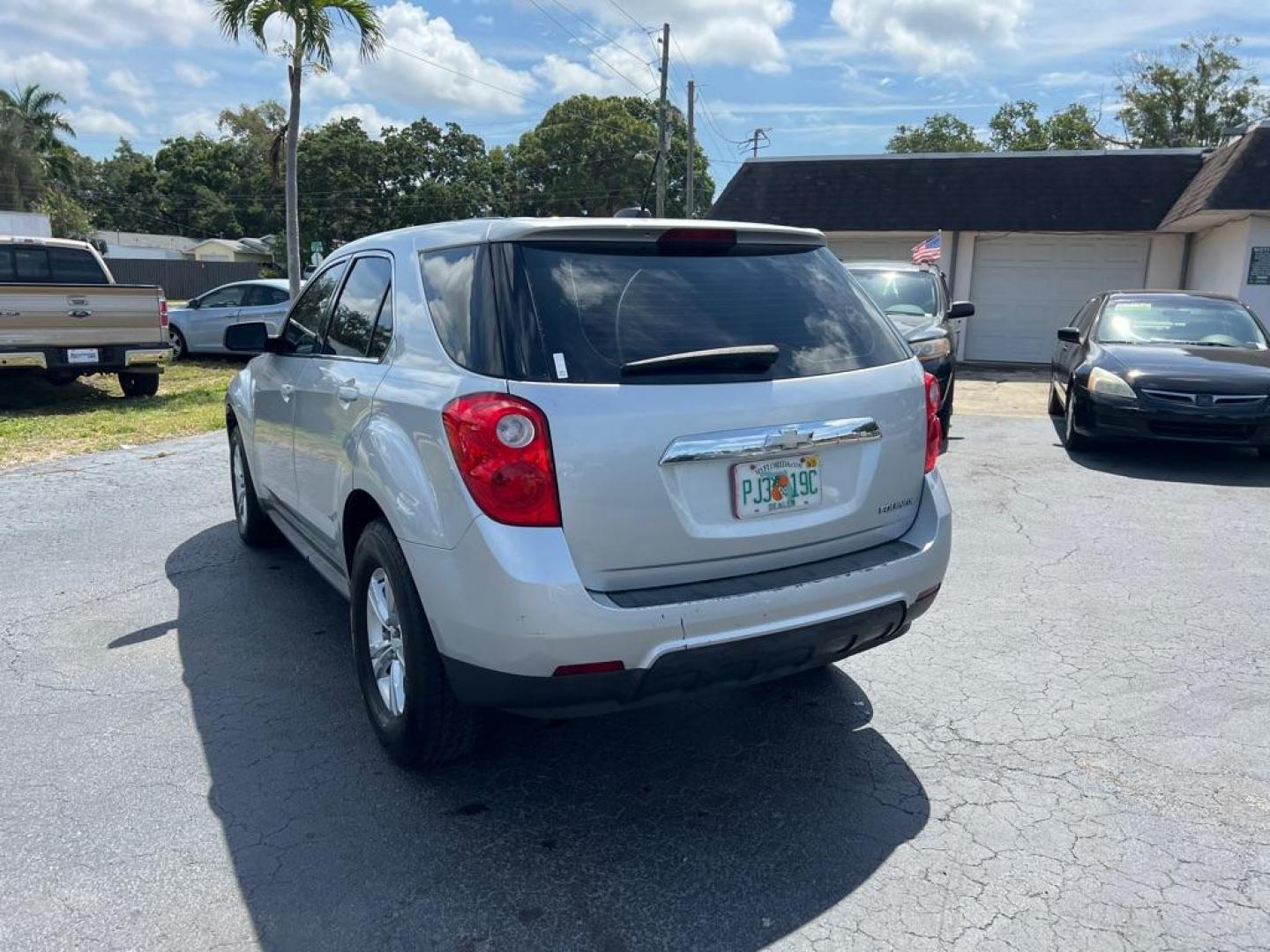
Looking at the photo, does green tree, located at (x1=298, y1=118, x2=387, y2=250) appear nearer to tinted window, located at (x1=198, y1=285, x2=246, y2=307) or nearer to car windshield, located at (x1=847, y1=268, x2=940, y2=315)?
tinted window, located at (x1=198, y1=285, x2=246, y2=307)

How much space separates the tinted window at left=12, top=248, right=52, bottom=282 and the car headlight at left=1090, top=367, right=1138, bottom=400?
12211mm

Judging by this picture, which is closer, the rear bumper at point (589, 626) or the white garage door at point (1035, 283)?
the rear bumper at point (589, 626)

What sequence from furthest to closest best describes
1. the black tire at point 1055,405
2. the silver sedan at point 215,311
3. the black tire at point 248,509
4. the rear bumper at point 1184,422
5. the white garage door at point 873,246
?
the white garage door at point 873,246 < the silver sedan at point 215,311 < the black tire at point 1055,405 < the rear bumper at point 1184,422 < the black tire at point 248,509

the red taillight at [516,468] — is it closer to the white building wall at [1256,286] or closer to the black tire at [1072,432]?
the black tire at [1072,432]

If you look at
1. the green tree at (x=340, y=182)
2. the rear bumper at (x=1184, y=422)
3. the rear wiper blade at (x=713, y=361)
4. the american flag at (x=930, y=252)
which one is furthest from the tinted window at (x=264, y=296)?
the green tree at (x=340, y=182)

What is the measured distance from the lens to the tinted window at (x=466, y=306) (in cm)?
277

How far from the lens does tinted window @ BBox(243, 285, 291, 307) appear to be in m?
16.3

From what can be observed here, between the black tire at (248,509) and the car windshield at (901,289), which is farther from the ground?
the car windshield at (901,289)

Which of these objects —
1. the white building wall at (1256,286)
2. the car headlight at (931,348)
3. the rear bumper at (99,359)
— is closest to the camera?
the car headlight at (931,348)

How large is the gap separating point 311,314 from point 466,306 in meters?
1.88

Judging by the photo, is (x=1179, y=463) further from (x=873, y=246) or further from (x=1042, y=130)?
(x=1042, y=130)

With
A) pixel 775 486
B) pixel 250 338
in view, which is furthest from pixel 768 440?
pixel 250 338

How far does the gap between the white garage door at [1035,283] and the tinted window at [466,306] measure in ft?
60.3

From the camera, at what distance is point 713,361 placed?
9.32 ft
